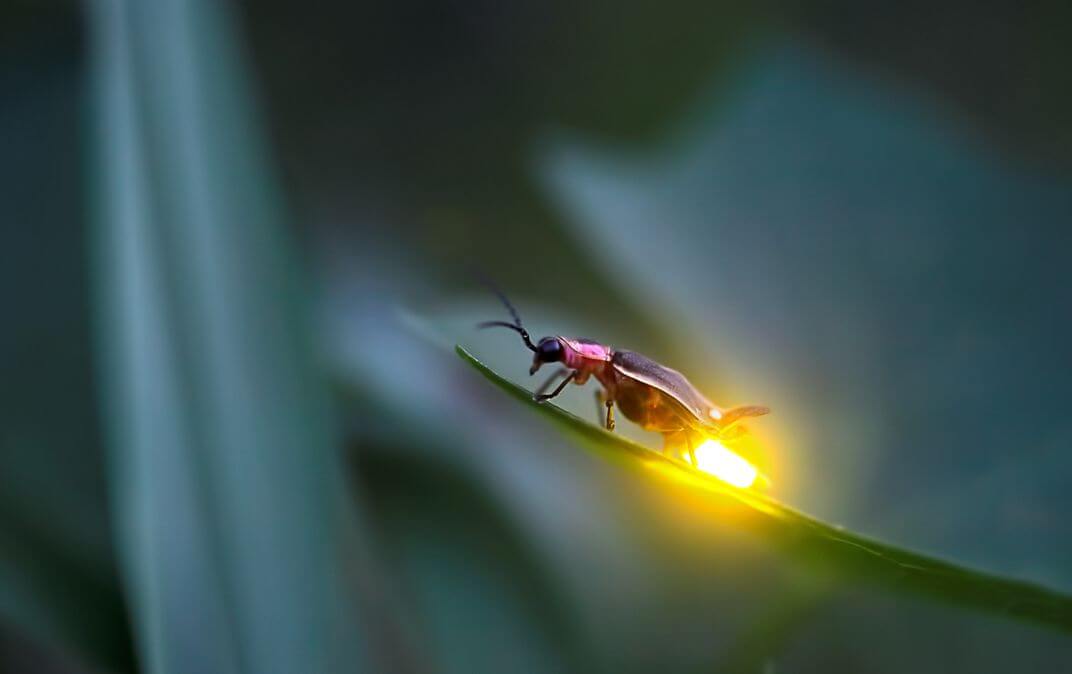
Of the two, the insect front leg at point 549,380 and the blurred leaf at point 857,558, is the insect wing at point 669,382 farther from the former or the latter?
the blurred leaf at point 857,558

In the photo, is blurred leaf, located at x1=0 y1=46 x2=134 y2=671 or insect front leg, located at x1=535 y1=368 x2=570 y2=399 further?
insect front leg, located at x1=535 y1=368 x2=570 y2=399

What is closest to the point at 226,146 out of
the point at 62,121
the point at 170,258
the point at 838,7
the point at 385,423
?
the point at 170,258

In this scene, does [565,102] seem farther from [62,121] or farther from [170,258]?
[170,258]

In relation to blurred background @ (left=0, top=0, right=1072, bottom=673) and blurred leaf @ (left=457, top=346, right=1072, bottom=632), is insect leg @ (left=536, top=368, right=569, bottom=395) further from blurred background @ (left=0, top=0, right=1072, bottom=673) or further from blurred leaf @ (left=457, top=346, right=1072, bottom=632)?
blurred leaf @ (left=457, top=346, right=1072, bottom=632)

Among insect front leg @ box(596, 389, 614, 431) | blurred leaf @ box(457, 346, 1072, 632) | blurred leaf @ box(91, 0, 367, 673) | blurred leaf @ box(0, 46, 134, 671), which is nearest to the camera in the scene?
blurred leaf @ box(457, 346, 1072, 632)

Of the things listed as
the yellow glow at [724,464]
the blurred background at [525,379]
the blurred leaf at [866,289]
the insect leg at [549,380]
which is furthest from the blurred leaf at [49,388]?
the blurred leaf at [866,289]

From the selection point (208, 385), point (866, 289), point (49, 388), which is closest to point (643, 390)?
point (866, 289)

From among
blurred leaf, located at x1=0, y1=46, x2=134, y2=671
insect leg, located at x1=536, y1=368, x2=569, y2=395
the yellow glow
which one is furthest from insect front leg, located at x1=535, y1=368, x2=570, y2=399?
blurred leaf, located at x1=0, y1=46, x2=134, y2=671
